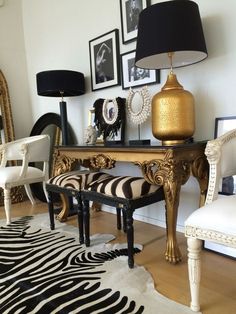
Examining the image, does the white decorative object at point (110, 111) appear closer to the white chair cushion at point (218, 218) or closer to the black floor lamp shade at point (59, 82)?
the black floor lamp shade at point (59, 82)

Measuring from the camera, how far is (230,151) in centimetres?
139

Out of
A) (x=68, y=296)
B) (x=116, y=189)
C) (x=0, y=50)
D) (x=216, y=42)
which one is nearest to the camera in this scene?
(x=68, y=296)

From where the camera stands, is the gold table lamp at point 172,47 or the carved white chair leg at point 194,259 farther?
the gold table lamp at point 172,47

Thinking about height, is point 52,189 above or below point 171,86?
below

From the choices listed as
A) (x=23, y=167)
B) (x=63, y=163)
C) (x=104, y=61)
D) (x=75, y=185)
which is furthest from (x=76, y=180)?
(x=104, y=61)

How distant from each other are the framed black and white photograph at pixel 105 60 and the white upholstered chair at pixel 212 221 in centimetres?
141

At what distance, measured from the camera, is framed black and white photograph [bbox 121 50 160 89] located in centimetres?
215

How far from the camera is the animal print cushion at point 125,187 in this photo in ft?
5.16

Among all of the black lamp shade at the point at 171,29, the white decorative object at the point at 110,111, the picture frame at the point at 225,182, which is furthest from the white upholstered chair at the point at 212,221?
the white decorative object at the point at 110,111

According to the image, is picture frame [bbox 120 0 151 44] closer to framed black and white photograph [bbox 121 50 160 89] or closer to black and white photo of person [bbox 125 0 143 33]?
black and white photo of person [bbox 125 0 143 33]

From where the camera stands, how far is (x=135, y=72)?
2275 millimetres

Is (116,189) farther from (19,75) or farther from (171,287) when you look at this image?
(19,75)

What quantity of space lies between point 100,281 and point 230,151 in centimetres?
95

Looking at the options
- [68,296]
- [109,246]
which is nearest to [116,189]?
[109,246]
